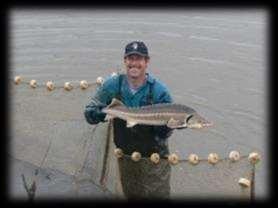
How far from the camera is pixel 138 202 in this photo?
848cm

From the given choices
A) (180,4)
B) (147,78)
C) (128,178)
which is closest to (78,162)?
(128,178)

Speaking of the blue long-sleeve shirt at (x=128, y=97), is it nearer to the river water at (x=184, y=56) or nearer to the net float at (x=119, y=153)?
the net float at (x=119, y=153)

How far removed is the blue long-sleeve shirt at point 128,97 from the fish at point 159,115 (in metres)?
0.32

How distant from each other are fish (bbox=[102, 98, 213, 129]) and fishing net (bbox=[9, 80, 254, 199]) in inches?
26.6

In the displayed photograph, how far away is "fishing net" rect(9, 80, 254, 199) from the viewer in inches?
328

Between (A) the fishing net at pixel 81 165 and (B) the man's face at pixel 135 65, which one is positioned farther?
(A) the fishing net at pixel 81 165

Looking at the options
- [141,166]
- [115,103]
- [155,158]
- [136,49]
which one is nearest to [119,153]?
[141,166]

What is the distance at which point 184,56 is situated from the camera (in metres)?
15.5

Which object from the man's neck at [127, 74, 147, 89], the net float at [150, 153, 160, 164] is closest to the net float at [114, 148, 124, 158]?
the net float at [150, 153, 160, 164]

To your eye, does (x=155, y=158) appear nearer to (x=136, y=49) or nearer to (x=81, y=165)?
(x=136, y=49)

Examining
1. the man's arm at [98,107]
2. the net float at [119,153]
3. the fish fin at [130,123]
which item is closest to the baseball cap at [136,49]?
the man's arm at [98,107]

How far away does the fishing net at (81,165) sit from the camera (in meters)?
8.34

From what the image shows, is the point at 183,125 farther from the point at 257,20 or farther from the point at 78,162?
the point at 257,20

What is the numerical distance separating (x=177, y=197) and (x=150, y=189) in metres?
0.47
